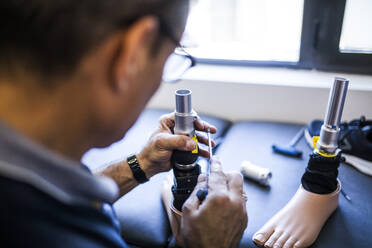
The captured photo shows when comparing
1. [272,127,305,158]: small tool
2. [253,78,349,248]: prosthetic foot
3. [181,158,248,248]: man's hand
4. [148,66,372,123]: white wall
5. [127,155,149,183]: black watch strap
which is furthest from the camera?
[148,66,372,123]: white wall

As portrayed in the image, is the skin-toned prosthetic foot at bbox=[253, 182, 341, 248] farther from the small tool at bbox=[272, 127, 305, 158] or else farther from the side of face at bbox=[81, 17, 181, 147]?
the side of face at bbox=[81, 17, 181, 147]

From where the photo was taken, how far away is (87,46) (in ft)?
1.21

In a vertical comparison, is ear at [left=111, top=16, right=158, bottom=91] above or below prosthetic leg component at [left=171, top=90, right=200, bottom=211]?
above

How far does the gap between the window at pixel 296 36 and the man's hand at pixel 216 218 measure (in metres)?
0.58

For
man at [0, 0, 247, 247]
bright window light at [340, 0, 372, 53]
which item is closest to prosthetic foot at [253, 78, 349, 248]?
man at [0, 0, 247, 247]

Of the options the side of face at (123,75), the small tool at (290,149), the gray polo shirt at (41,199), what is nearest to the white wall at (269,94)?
the small tool at (290,149)

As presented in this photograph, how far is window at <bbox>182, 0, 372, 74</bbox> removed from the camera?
1181mm

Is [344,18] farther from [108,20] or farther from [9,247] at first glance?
[9,247]

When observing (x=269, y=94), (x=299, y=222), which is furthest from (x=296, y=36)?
(x=299, y=222)

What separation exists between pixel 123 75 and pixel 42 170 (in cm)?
16

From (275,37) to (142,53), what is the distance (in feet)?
3.89

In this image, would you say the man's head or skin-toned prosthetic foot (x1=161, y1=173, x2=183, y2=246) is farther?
skin-toned prosthetic foot (x1=161, y1=173, x2=183, y2=246)

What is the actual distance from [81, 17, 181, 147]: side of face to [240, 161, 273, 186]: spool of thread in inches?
18.0

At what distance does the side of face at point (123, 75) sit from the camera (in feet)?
1.25
